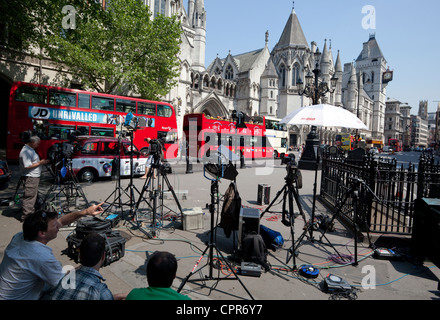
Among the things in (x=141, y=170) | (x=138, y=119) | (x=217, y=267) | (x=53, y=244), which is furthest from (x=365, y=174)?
(x=141, y=170)

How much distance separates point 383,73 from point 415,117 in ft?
219

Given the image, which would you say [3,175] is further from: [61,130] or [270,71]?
[270,71]

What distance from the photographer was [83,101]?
45.5 ft

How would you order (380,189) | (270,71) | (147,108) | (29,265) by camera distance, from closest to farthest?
1. (29,265)
2. (380,189)
3. (147,108)
4. (270,71)

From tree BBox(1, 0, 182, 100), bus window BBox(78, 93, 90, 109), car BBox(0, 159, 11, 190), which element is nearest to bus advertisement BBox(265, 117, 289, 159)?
tree BBox(1, 0, 182, 100)

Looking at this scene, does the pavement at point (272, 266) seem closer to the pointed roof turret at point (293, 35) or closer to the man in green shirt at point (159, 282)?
the man in green shirt at point (159, 282)

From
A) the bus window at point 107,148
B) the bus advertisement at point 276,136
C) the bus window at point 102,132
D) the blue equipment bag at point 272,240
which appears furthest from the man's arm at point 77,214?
the bus advertisement at point 276,136

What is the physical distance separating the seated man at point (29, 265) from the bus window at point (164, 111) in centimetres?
1560

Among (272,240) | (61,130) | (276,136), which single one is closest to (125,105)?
(61,130)

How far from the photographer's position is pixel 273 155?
28.8 meters

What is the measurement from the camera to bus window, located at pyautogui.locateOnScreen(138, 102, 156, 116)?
53.2ft

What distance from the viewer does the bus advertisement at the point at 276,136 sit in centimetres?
2723

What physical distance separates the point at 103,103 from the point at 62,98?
2.04m
